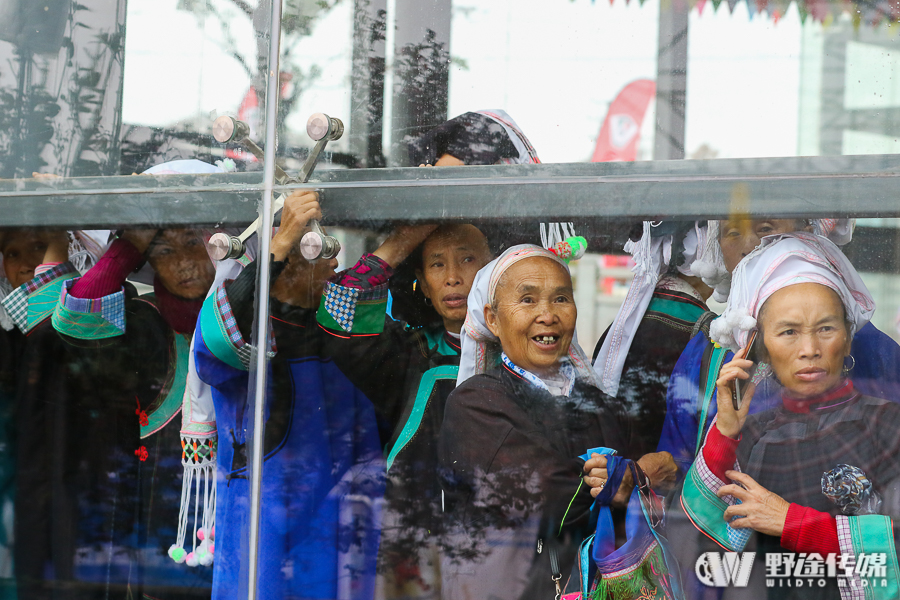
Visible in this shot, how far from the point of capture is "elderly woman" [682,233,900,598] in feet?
5.99

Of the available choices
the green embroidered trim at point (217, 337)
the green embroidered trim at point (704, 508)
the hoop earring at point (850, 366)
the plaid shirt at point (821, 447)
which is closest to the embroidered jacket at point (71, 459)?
the green embroidered trim at point (217, 337)

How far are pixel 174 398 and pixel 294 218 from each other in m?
0.71

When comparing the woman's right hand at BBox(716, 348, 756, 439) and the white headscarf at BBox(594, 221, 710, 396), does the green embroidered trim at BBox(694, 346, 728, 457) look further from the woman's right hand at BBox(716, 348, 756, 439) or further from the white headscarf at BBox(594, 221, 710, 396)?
the white headscarf at BBox(594, 221, 710, 396)

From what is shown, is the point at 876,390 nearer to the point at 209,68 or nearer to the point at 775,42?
the point at 775,42

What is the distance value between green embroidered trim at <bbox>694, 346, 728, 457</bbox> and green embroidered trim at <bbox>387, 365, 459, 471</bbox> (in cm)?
59

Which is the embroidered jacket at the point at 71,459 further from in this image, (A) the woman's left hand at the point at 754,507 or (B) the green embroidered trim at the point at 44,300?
(A) the woman's left hand at the point at 754,507

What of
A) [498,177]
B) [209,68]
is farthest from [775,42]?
[209,68]

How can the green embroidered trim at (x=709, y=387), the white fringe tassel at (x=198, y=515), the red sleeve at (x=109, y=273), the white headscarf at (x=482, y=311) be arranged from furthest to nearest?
the red sleeve at (x=109, y=273)
the white fringe tassel at (x=198, y=515)
the white headscarf at (x=482, y=311)
the green embroidered trim at (x=709, y=387)

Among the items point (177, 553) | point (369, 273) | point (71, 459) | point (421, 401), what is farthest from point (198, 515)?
point (369, 273)

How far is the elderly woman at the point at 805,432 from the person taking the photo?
1826 millimetres

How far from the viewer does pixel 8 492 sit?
2729 mm

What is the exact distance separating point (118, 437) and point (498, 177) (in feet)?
4.63

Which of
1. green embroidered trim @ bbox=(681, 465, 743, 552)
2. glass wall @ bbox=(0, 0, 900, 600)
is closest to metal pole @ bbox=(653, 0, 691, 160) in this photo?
glass wall @ bbox=(0, 0, 900, 600)

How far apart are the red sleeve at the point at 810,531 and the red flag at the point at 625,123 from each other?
0.86 metres
